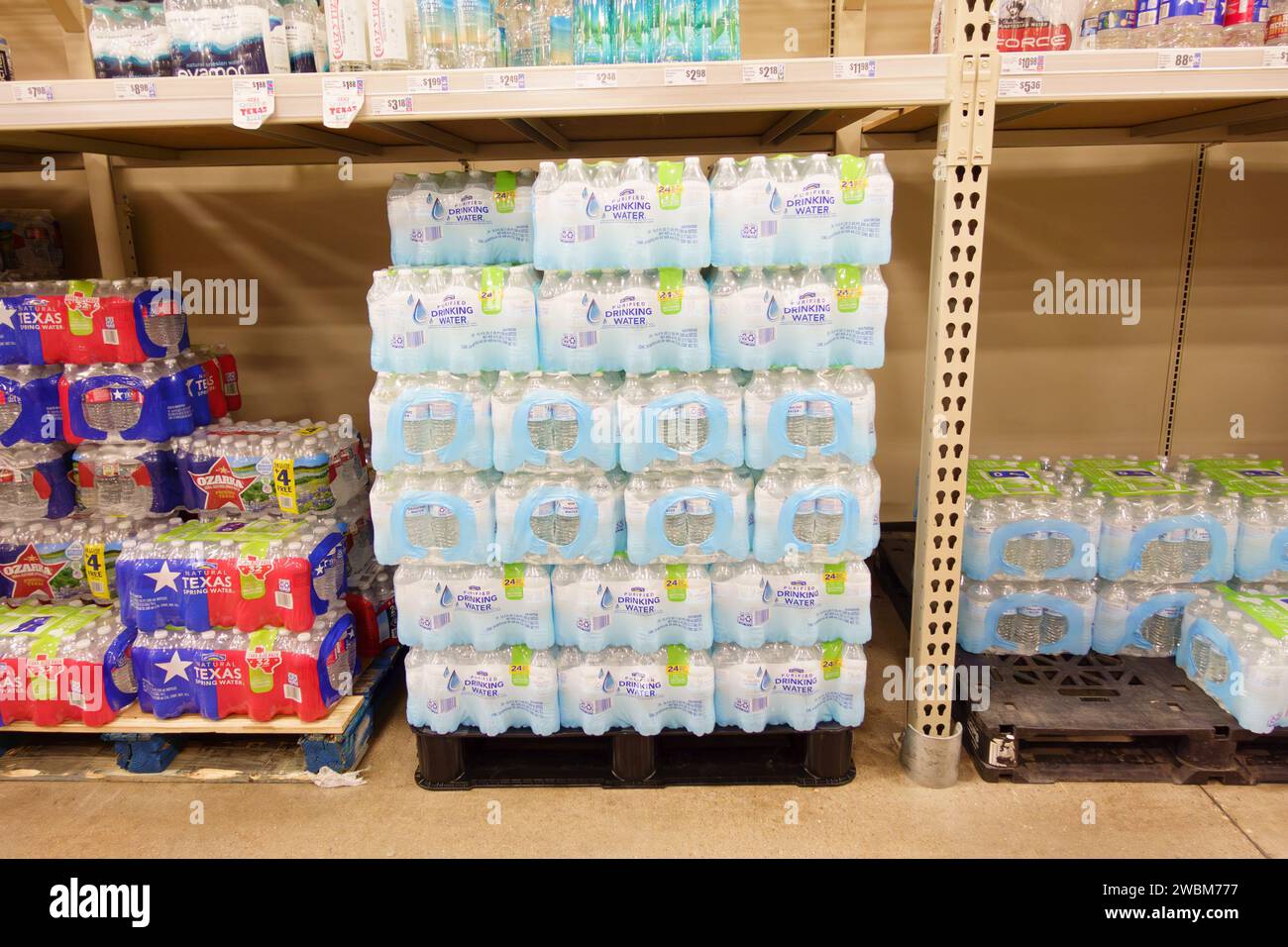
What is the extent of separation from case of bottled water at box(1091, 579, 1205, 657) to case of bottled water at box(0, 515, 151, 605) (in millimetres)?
3557

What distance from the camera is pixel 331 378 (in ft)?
13.4

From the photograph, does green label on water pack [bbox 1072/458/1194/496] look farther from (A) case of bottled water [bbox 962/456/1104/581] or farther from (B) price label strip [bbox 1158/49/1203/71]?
(B) price label strip [bbox 1158/49/1203/71]

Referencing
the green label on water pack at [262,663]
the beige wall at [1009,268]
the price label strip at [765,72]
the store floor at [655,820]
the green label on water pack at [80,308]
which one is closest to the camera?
the price label strip at [765,72]

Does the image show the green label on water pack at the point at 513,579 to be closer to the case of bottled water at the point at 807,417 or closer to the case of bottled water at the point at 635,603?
the case of bottled water at the point at 635,603

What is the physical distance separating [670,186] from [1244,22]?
1.80 meters

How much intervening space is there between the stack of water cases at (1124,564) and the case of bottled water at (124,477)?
297 centimetres

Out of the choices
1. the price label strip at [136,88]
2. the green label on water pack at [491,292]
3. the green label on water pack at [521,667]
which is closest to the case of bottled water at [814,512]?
the green label on water pack at [521,667]

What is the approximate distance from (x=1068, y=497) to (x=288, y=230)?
3579 mm

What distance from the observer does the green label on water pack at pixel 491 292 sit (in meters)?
2.39

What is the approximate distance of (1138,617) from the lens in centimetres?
307

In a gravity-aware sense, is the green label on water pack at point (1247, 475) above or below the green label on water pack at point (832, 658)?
above

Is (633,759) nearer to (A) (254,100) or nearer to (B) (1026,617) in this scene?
(B) (1026,617)

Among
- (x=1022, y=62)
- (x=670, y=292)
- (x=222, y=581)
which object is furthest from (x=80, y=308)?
(x=1022, y=62)

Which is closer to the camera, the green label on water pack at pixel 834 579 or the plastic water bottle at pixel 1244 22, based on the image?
the plastic water bottle at pixel 1244 22
